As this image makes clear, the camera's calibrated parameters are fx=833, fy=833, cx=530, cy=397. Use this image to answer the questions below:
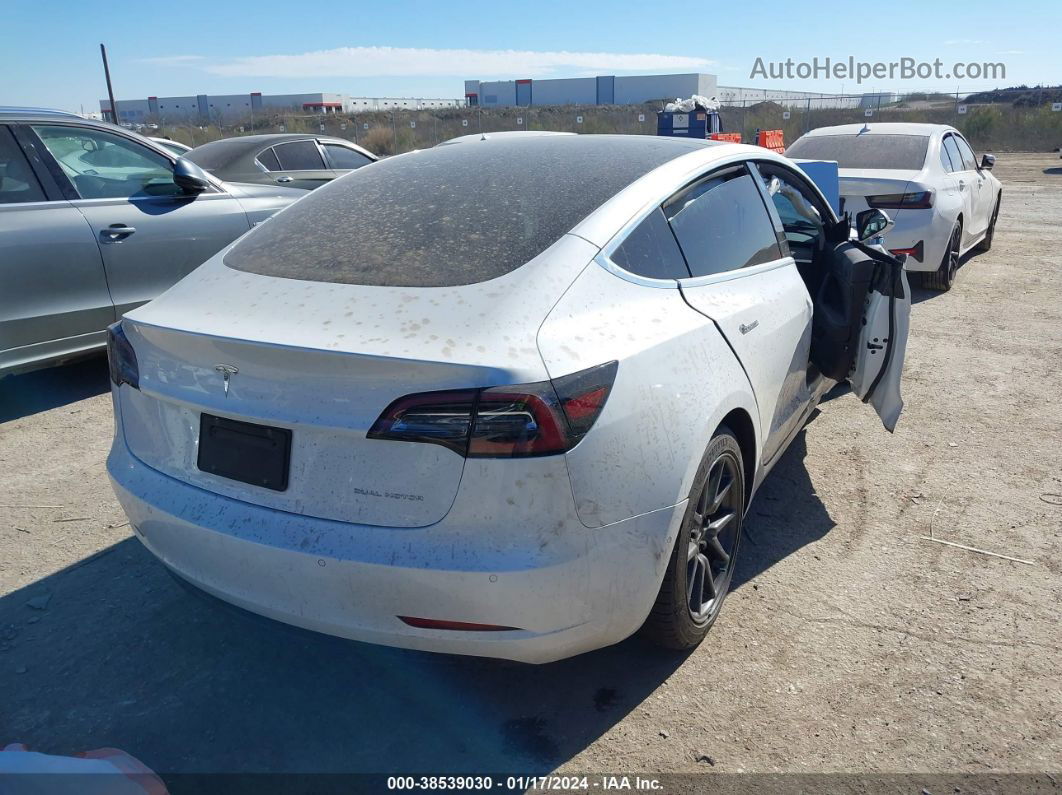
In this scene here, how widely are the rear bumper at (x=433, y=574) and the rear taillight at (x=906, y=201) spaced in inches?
250

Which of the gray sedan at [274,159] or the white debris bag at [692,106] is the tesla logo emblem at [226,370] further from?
Result: the white debris bag at [692,106]

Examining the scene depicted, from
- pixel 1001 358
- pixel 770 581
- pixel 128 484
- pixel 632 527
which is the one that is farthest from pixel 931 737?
pixel 1001 358

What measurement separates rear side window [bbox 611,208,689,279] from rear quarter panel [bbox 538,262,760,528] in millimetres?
79

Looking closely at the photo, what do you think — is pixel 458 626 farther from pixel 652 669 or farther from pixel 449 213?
pixel 449 213

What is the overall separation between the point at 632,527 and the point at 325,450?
850mm

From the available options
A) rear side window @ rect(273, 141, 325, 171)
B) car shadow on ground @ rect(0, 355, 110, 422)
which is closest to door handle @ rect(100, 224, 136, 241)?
car shadow on ground @ rect(0, 355, 110, 422)

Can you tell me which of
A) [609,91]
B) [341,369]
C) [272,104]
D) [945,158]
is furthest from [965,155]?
[272,104]

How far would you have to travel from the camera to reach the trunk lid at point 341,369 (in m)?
2.10

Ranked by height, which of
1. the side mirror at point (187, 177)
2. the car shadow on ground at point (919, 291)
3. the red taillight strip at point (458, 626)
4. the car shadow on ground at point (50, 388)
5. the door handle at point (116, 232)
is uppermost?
the side mirror at point (187, 177)

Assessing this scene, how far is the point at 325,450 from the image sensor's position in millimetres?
2166

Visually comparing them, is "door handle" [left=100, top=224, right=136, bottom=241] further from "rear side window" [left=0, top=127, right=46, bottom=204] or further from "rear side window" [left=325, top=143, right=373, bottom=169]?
"rear side window" [left=325, top=143, right=373, bottom=169]

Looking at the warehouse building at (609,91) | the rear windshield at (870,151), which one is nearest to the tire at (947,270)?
the rear windshield at (870,151)

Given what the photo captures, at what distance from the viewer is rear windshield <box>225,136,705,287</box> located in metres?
2.54

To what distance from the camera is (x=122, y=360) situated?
8.61ft
